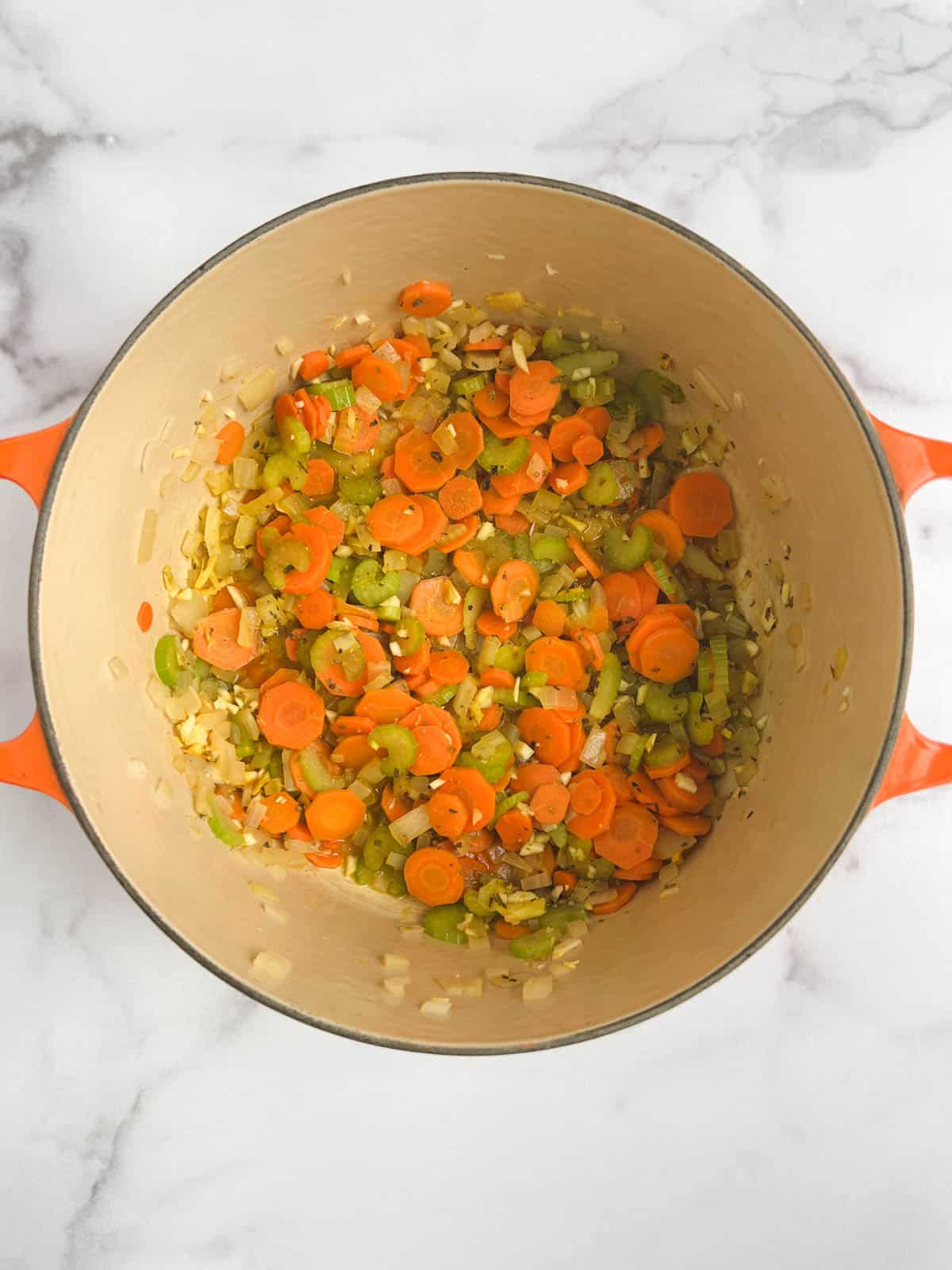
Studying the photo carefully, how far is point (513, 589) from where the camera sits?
1586 mm

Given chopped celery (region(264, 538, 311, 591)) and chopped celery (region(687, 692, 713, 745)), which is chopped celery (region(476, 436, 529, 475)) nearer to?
chopped celery (region(264, 538, 311, 591))

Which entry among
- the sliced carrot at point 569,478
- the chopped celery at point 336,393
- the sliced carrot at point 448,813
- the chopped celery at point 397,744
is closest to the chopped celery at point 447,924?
the sliced carrot at point 448,813

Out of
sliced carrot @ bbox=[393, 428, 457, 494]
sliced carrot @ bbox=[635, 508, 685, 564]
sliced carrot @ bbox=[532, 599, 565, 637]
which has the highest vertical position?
sliced carrot @ bbox=[635, 508, 685, 564]

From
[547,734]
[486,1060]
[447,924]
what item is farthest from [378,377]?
[486,1060]

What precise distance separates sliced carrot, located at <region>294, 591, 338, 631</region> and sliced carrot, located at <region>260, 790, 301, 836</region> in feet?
0.87

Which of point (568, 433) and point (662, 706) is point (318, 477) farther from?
point (662, 706)

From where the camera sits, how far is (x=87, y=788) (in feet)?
4.12

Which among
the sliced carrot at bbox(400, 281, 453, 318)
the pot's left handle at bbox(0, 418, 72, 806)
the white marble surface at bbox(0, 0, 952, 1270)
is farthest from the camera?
the white marble surface at bbox(0, 0, 952, 1270)

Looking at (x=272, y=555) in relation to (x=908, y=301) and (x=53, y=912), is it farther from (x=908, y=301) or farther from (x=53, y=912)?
(x=908, y=301)

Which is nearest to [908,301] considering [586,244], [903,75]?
[903,75]

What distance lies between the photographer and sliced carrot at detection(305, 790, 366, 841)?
1550mm

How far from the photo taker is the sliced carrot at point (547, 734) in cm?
156

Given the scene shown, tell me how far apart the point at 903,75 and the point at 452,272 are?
83 cm

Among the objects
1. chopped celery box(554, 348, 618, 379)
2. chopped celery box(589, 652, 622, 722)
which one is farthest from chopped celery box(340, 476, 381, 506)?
chopped celery box(589, 652, 622, 722)
